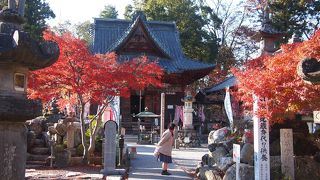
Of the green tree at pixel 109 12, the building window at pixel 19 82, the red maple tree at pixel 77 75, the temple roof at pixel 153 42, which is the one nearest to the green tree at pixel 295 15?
the temple roof at pixel 153 42

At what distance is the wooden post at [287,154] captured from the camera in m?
9.23

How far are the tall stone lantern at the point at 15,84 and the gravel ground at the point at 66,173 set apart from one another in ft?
15.7

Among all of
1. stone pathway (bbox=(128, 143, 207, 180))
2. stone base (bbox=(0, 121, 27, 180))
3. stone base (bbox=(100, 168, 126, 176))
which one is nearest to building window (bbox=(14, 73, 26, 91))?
stone base (bbox=(0, 121, 27, 180))

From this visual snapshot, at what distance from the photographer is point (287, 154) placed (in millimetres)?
9258

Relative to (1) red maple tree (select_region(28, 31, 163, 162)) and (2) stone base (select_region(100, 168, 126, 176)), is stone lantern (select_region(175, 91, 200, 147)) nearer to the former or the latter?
(1) red maple tree (select_region(28, 31, 163, 162))

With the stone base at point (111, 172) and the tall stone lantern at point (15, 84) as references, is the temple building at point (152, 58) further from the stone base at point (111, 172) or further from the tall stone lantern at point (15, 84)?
the tall stone lantern at point (15, 84)

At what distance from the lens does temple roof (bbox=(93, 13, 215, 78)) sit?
30.4 metres

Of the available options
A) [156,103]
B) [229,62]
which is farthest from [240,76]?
[229,62]

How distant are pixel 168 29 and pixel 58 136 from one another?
23.3 metres

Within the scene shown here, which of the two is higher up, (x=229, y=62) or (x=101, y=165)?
(x=229, y=62)

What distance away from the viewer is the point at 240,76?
852 centimetres

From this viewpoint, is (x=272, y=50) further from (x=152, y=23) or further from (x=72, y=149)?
(x=152, y=23)

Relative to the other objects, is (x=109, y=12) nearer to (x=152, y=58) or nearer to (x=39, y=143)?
(x=152, y=58)

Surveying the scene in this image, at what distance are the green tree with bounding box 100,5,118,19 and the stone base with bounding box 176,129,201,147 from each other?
44.2 meters
